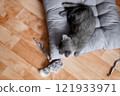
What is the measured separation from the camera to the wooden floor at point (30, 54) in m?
1.40

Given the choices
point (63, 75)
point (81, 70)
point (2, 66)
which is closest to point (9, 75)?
point (2, 66)

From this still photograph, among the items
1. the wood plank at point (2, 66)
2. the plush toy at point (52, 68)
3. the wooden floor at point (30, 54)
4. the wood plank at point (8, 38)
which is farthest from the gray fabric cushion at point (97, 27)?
the wood plank at point (2, 66)

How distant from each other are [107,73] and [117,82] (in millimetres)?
178

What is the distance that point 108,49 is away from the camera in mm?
1426

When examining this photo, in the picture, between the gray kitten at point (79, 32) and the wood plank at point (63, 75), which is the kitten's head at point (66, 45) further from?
the wood plank at point (63, 75)

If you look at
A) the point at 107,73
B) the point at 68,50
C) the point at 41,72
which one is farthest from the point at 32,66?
the point at 107,73

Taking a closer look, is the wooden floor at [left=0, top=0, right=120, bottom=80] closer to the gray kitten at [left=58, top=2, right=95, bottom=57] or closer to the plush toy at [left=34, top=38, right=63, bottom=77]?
the plush toy at [left=34, top=38, right=63, bottom=77]

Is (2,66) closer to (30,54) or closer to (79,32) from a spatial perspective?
(30,54)

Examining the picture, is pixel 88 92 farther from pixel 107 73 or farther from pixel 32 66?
pixel 32 66

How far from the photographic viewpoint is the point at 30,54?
1.45 m

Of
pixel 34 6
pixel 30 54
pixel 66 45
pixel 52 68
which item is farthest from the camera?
pixel 34 6

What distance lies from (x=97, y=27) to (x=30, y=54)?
1.02m

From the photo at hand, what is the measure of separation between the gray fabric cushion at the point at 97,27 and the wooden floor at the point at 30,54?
0.18m

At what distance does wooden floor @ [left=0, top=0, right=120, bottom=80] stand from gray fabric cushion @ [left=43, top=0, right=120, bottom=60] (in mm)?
181
